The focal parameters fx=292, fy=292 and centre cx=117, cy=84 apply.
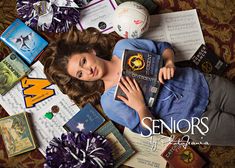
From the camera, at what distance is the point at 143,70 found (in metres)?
1.08

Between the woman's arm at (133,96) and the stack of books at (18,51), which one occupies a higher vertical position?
the stack of books at (18,51)

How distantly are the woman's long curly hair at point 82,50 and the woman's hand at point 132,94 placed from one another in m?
0.19

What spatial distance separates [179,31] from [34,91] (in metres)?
0.72

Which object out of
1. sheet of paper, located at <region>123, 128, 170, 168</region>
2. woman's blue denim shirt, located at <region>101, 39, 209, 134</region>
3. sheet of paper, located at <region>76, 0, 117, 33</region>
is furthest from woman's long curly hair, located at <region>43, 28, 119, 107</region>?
sheet of paper, located at <region>123, 128, 170, 168</region>

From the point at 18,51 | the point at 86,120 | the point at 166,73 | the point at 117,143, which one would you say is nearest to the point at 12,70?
the point at 18,51

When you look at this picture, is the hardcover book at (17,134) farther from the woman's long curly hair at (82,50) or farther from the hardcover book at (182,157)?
the hardcover book at (182,157)

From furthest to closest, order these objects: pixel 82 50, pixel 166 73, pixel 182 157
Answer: pixel 182 157 → pixel 82 50 → pixel 166 73

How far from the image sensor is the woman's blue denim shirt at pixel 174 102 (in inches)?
43.8

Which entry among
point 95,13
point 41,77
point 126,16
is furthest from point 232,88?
point 41,77

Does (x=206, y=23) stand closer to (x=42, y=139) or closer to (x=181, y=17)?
(x=181, y=17)

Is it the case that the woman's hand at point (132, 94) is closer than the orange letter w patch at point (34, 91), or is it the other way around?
the woman's hand at point (132, 94)

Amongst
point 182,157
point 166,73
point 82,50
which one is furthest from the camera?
point 182,157

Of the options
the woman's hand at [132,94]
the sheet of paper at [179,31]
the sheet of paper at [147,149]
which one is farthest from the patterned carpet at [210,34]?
the woman's hand at [132,94]

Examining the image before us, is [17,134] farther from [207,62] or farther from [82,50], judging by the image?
[207,62]
